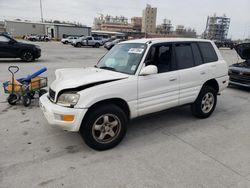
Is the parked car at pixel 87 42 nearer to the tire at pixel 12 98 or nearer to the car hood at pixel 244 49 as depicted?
the car hood at pixel 244 49

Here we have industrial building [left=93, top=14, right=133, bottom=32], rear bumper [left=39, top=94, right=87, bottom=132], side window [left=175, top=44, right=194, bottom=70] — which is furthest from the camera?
industrial building [left=93, top=14, right=133, bottom=32]

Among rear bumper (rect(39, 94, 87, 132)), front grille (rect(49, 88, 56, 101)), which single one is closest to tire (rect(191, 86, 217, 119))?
rear bumper (rect(39, 94, 87, 132))

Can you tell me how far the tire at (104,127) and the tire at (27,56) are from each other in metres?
10.9

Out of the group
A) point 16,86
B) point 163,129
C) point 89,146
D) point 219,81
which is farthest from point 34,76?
point 219,81

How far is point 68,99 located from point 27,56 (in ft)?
35.4

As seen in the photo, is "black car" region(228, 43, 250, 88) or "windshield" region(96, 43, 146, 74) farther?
"black car" region(228, 43, 250, 88)

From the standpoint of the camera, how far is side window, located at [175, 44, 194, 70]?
3928 millimetres

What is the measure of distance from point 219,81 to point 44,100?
3765 mm

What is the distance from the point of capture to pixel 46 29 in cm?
6166

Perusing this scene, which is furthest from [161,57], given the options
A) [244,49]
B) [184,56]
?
[244,49]

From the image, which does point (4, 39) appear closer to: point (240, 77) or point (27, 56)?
point (27, 56)

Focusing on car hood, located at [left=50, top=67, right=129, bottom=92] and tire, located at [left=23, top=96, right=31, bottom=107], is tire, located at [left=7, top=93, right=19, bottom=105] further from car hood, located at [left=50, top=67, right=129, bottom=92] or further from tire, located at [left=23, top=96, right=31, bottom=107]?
car hood, located at [left=50, top=67, right=129, bottom=92]

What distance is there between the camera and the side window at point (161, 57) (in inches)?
141

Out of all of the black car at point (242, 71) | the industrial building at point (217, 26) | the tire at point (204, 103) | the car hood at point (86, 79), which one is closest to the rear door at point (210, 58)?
the tire at point (204, 103)
